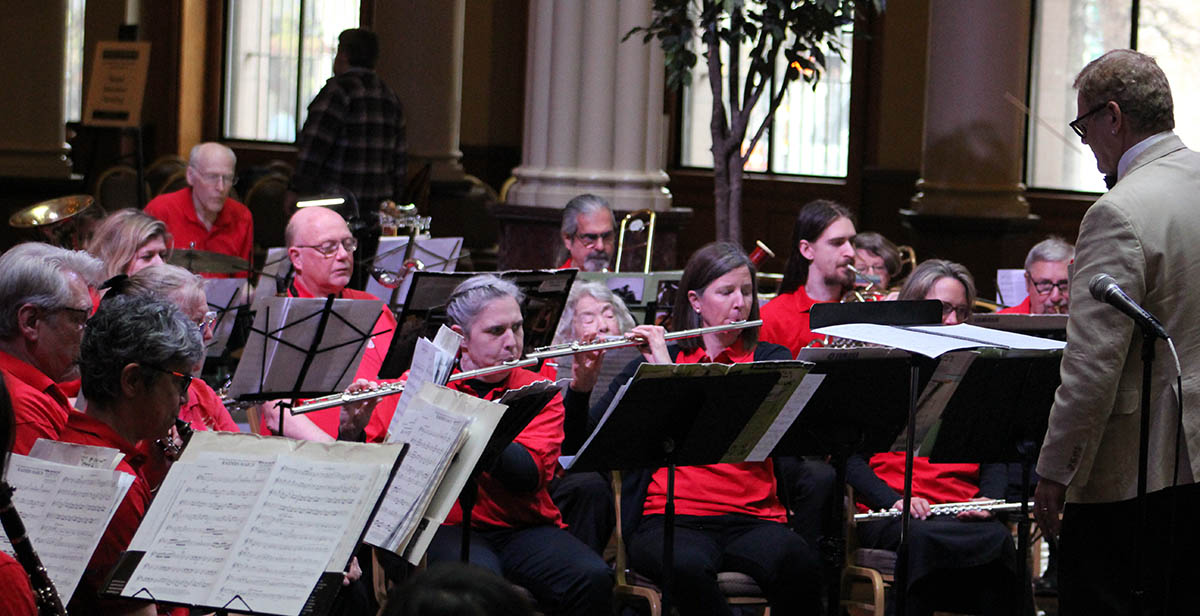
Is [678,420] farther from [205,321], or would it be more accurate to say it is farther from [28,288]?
[28,288]

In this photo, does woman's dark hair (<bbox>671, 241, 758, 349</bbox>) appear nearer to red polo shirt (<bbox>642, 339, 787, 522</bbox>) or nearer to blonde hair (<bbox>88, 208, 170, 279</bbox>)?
red polo shirt (<bbox>642, 339, 787, 522</bbox>)

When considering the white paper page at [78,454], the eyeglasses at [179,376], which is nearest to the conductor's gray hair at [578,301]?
the eyeglasses at [179,376]

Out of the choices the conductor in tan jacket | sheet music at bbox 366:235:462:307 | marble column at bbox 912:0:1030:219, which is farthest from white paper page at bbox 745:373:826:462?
marble column at bbox 912:0:1030:219

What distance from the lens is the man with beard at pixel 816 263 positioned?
5852 mm

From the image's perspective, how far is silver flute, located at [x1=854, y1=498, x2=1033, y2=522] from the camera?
4903 millimetres

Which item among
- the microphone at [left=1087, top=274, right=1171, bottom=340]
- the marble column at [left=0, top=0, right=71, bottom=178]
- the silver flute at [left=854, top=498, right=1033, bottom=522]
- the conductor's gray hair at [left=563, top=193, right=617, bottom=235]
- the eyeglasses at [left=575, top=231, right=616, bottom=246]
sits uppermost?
the marble column at [left=0, top=0, right=71, bottom=178]

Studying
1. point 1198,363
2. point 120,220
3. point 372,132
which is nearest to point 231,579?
point 1198,363

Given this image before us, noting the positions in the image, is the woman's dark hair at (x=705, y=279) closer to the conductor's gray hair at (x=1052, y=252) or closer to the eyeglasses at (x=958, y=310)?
the eyeglasses at (x=958, y=310)

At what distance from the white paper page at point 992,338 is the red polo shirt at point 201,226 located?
4.58m

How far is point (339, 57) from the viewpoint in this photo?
8922 mm

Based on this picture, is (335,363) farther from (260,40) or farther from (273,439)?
(260,40)

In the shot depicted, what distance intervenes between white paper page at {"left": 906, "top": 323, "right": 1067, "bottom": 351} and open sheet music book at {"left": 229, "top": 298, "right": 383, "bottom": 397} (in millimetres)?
1760

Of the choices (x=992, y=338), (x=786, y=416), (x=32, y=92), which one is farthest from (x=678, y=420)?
(x=32, y=92)

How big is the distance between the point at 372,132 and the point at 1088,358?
593cm
